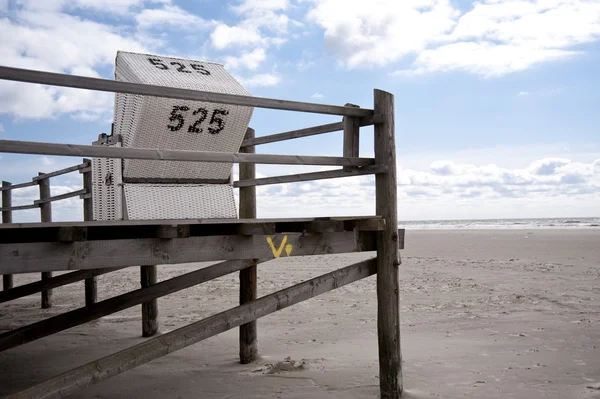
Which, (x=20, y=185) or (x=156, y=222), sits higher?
(x=20, y=185)

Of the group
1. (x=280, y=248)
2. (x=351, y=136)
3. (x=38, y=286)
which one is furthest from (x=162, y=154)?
(x=38, y=286)

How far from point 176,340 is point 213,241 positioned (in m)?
0.69

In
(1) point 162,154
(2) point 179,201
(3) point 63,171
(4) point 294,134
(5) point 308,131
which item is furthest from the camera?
(3) point 63,171

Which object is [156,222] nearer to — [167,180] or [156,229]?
[156,229]

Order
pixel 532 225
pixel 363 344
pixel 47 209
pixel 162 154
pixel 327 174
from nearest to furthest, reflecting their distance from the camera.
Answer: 1. pixel 162 154
2. pixel 327 174
3. pixel 363 344
4. pixel 47 209
5. pixel 532 225

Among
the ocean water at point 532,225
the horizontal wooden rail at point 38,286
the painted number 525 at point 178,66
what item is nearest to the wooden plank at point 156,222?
the painted number 525 at point 178,66

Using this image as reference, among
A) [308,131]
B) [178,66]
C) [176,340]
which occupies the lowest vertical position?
[176,340]

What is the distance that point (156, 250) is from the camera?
3.81 meters

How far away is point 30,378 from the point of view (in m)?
6.12

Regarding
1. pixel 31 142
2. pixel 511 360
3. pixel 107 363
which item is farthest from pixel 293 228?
pixel 511 360

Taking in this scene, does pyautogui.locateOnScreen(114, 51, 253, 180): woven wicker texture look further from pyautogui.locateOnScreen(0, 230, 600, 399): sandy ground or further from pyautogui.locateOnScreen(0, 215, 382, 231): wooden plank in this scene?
pyautogui.locateOnScreen(0, 215, 382, 231): wooden plank

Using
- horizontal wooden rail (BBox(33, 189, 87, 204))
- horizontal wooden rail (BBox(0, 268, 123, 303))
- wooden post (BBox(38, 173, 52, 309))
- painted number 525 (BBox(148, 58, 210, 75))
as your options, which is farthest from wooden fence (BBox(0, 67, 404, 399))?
wooden post (BBox(38, 173, 52, 309))

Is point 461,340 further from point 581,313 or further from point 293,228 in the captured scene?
point 293,228

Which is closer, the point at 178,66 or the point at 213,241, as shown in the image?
the point at 213,241
